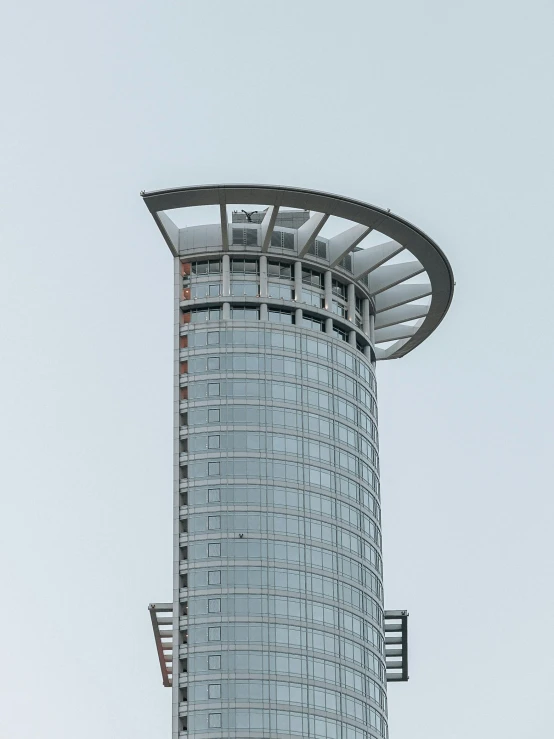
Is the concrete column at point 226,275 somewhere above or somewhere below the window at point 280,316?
above

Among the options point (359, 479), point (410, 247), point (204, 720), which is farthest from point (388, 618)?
point (410, 247)

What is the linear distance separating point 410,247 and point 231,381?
24.2 metres

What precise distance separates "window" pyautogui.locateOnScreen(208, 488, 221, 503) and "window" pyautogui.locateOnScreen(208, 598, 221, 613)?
34.5ft

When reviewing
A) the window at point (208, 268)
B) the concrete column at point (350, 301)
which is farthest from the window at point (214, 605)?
the concrete column at point (350, 301)

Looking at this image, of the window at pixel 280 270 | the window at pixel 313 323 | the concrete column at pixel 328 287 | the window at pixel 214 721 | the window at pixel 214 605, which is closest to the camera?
the window at pixel 214 721

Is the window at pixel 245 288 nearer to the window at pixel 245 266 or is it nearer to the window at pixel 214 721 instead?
the window at pixel 245 266

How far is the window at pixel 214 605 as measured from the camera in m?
168

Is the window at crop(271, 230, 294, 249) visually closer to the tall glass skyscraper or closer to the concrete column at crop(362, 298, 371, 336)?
the tall glass skyscraper

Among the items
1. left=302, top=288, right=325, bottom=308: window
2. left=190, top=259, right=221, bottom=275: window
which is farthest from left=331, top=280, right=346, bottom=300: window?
left=190, top=259, right=221, bottom=275: window

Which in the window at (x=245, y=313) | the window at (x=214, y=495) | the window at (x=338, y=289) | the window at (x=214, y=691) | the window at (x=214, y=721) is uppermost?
the window at (x=338, y=289)

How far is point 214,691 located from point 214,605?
867 centimetres

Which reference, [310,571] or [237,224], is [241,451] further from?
[237,224]

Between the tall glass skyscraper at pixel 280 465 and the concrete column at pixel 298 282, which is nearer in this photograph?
the tall glass skyscraper at pixel 280 465

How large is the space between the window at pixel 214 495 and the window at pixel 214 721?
867 inches
